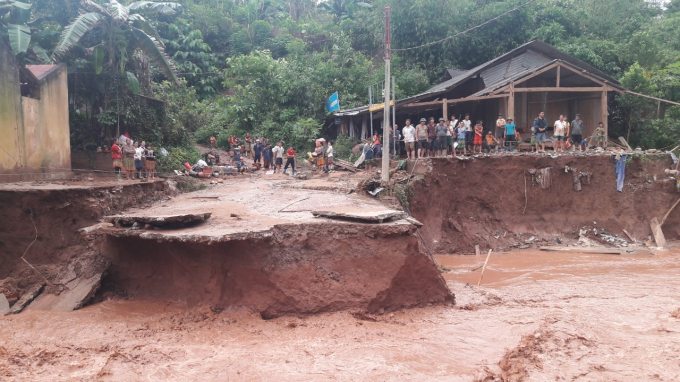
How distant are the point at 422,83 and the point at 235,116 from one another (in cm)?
1083

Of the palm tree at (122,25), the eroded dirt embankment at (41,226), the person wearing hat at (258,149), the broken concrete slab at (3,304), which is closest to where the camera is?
the broken concrete slab at (3,304)

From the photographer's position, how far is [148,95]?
18.7 meters

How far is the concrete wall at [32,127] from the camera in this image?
1180 cm

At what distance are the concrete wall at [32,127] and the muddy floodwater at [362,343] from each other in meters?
5.60

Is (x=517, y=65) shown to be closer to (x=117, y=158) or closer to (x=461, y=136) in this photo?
(x=461, y=136)

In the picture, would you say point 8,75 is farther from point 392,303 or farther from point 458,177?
point 458,177

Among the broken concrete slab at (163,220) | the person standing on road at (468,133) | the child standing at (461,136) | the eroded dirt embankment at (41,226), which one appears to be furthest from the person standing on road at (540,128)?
the eroded dirt embankment at (41,226)

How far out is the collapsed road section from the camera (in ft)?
24.0

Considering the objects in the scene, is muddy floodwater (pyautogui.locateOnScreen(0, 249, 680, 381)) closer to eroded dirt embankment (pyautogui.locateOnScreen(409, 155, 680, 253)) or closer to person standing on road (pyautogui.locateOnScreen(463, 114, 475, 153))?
eroded dirt embankment (pyautogui.locateOnScreen(409, 155, 680, 253))

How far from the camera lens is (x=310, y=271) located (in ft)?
24.4

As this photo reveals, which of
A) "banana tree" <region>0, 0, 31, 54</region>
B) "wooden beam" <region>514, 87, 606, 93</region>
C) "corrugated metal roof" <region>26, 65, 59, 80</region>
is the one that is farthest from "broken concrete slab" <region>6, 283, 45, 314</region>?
"wooden beam" <region>514, 87, 606, 93</region>

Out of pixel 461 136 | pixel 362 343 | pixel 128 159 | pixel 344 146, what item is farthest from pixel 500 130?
pixel 362 343

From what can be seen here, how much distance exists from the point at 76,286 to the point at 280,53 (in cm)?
3082

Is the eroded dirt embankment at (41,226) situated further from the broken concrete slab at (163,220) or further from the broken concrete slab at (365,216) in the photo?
the broken concrete slab at (365,216)
